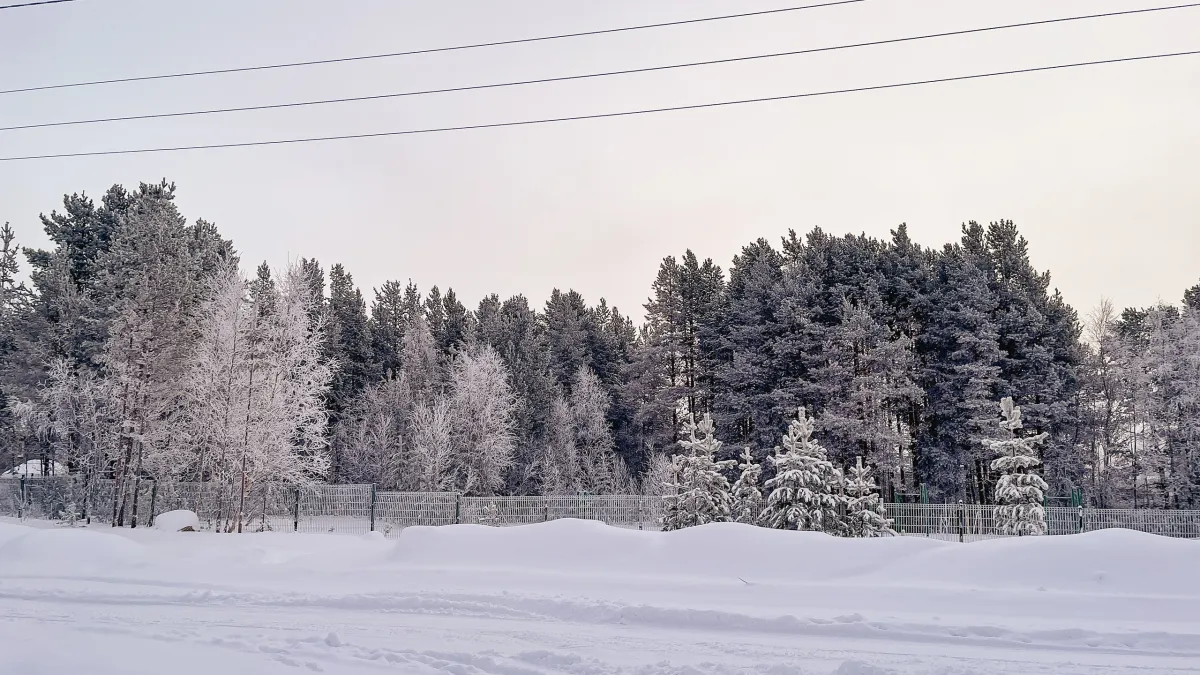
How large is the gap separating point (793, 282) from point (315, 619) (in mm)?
36177

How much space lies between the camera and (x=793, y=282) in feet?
142

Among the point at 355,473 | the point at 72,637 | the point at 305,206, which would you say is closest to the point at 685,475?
the point at 305,206

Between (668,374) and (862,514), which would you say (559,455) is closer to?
(668,374)

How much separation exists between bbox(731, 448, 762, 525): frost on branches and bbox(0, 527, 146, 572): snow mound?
1650cm

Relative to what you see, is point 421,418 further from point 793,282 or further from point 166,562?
point 166,562

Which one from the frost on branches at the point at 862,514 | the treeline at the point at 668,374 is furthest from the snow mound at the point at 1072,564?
the treeline at the point at 668,374

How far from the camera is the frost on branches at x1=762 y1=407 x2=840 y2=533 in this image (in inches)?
877

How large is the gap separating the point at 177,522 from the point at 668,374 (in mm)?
34198

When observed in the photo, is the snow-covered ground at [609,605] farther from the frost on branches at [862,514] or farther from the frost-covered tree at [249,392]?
the frost on branches at [862,514]

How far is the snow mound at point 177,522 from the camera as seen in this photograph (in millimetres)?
22448

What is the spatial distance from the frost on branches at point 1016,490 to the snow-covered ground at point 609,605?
11533mm

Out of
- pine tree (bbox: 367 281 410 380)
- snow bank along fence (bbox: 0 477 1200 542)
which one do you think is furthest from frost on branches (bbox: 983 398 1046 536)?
pine tree (bbox: 367 281 410 380)
